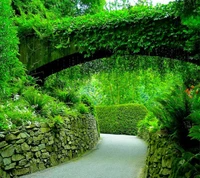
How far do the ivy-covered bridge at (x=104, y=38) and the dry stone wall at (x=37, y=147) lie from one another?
2210 millimetres

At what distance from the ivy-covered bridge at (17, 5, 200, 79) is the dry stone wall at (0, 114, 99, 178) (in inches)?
87.0

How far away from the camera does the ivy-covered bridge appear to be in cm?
768

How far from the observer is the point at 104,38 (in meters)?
8.41

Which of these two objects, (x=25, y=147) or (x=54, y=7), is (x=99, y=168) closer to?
(x=25, y=147)

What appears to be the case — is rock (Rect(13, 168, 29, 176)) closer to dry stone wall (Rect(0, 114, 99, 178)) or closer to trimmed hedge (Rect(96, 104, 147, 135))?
dry stone wall (Rect(0, 114, 99, 178))

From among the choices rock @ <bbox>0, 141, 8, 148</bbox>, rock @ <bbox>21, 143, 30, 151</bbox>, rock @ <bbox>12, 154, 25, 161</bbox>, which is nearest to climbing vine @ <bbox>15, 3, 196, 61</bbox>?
rock @ <bbox>21, 143, 30, 151</bbox>

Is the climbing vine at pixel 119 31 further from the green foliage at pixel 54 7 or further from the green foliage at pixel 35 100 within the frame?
the green foliage at pixel 35 100

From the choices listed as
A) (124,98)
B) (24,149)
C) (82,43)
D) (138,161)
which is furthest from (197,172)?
(124,98)

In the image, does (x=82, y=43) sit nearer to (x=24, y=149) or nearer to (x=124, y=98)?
(x=24, y=149)

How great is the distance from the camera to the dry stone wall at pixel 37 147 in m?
5.67

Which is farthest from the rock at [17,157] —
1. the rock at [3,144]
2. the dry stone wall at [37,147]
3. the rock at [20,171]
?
the rock at [3,144]

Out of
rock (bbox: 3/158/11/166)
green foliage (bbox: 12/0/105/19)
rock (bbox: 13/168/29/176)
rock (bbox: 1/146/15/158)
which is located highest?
green foliage (bbox: 12/0/105/19)

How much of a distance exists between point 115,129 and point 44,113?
39.4 ft

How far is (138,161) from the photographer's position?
780 cm
